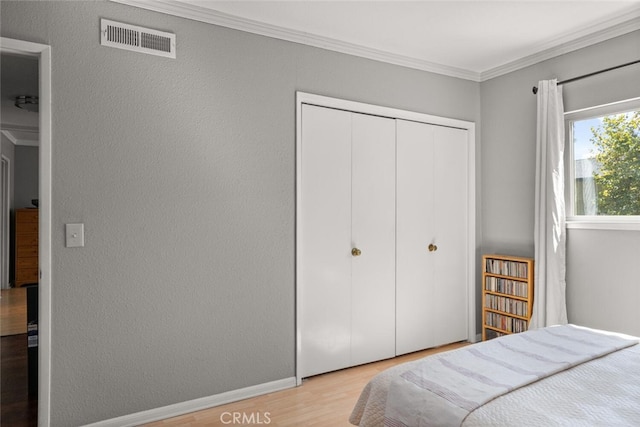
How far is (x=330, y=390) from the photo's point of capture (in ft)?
9.45

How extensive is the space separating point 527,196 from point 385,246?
4.37 ft

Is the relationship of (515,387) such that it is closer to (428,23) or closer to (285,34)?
(428,23)

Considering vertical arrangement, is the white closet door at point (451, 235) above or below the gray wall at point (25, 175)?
below

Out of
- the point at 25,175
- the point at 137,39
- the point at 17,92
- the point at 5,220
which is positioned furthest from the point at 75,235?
the point at 25,175

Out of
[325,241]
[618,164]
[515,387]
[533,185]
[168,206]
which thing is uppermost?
[618,164]

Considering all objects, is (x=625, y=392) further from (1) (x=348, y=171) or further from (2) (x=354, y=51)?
(2) (x=354, y=51)

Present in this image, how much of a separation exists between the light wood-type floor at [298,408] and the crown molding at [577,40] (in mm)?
2968

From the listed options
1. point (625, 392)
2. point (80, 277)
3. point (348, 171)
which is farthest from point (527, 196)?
point (80, 277)

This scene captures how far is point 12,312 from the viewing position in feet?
Result: 17.0

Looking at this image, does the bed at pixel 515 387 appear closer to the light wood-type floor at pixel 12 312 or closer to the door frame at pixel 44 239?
the door frame at pixel 44 239

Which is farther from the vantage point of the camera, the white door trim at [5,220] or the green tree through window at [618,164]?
the white door trim at [5,220]

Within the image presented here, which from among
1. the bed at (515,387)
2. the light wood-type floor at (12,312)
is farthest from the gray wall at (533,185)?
the light wood-type floor at (12,312)

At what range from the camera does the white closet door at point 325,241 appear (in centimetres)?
303

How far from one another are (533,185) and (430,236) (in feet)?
3.17
